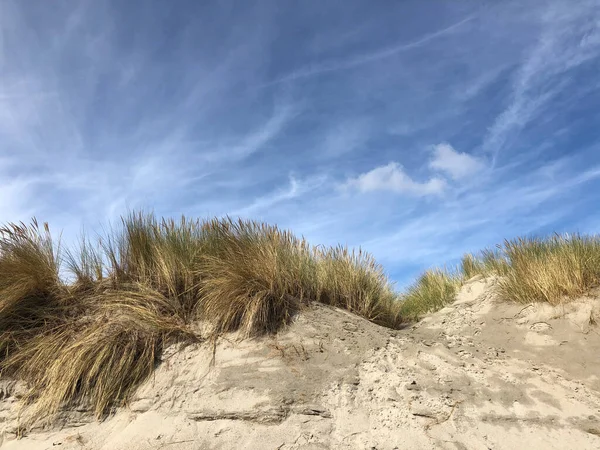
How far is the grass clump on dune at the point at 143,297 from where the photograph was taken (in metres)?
5.02

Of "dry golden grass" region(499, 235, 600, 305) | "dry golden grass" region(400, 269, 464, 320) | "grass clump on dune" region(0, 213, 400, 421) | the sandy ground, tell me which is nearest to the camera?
the sandy ground

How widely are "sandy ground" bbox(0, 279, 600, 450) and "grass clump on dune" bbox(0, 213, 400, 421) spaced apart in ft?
0.93

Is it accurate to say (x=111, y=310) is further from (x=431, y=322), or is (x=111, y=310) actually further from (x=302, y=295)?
(x=431, y=322)

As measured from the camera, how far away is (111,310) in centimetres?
590

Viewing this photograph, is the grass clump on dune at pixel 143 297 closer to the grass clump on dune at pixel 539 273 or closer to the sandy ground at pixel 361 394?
the sandy ground at pixel 361 394

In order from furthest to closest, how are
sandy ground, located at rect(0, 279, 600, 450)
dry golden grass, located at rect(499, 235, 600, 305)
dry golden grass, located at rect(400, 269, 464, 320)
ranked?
1. dry golden grass, located at rect(400, 269, 464, 320)
2. dry golden grass, located at rect(499, 235, 600, 305)
3. sandy ground, located at rect(0, 279, 600, 450)

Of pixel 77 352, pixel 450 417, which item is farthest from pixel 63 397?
pixel 450 417

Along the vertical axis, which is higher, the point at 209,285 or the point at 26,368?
the point at 209,285

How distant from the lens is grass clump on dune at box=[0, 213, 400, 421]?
→ 502 cm

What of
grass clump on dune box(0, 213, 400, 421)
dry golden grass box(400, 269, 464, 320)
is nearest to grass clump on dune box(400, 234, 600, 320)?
dry golden grass box(400, 269, 464, 320)

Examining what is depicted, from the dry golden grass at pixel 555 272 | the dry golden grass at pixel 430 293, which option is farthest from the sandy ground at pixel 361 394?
the dry golden grass at pixel 430 293

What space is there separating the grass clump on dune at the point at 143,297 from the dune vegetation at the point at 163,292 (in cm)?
2

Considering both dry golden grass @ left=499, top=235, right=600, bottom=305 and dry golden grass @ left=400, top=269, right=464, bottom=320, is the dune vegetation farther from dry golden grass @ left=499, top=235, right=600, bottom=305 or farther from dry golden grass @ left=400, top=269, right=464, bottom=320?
dry golden grass @ left=400, top=269, right=464, bottom=320

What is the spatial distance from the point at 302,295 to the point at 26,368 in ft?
11.7
